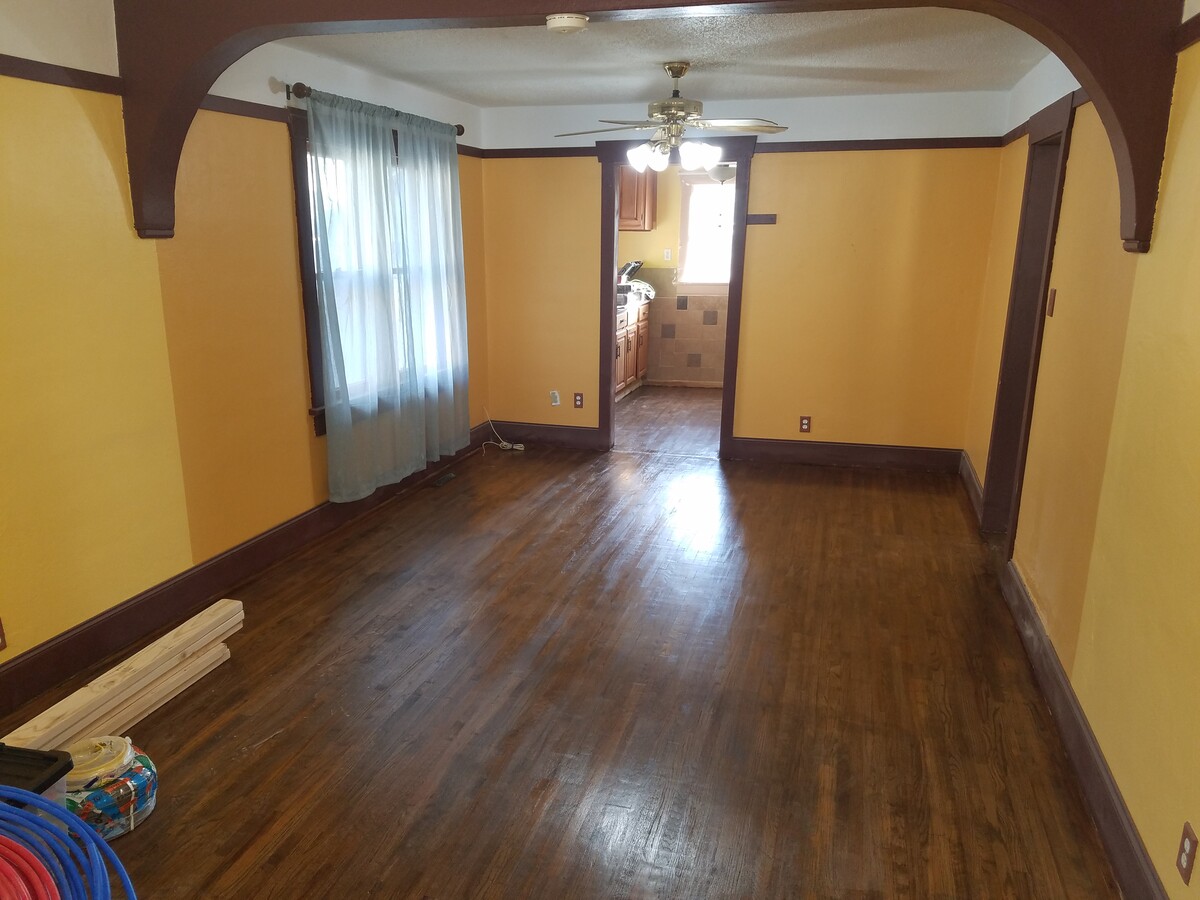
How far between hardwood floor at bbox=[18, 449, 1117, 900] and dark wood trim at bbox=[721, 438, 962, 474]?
1.25 metres

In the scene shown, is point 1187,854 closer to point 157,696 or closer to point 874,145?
point 157,696

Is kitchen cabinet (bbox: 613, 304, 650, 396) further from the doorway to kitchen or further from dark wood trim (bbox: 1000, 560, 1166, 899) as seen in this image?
dark wood trim (bbox: 1000, 560, 1166, 899)

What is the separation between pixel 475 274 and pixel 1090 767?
4.69 meters

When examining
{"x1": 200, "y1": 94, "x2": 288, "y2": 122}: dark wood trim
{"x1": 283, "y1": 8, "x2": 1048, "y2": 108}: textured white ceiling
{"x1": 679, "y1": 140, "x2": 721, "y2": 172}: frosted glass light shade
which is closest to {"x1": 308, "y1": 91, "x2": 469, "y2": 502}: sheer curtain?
{"x1": 200, "y1": 94, "x2": 288, "y2": 122}: dark wood trim

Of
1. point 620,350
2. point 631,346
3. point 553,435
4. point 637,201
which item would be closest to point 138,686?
point 553,435

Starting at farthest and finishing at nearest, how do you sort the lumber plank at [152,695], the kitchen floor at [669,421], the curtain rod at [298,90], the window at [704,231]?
the window at [704,231], the kitchen floor at [669,421], the curtain rod at [298,90], the lumber plank at [152,695]

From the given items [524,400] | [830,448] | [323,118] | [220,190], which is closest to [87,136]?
[220,190]

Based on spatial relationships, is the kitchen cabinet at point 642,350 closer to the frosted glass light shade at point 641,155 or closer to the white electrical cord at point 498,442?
the white electrical cord at point 498,442

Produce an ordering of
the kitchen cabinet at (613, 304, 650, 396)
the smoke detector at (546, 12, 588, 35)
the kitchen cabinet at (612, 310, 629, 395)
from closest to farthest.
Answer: the smoke detector at (546, 12, 588, 35)
the kitchen cabinet at (612, 310, 629, 395)
the kitchen cabinet at (613, 304, 650, 396)

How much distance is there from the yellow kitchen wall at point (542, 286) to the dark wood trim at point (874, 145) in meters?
1.24

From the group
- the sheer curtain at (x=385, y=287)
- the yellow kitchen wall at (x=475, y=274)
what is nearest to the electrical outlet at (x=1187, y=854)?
the sheer curtain at (x=385, y=287)

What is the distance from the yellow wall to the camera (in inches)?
326

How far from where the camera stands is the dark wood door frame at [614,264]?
5242mm

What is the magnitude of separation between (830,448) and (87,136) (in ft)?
14.8
